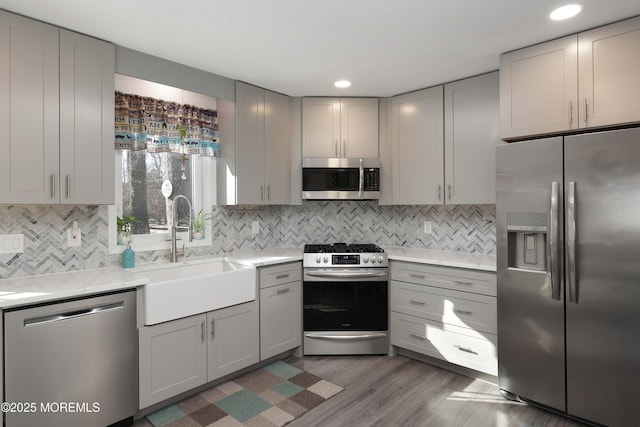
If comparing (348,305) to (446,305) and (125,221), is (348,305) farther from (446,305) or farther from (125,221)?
(125,221)

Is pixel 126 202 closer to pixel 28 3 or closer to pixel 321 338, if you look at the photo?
pixel 28 3

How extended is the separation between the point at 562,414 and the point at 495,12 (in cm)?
246

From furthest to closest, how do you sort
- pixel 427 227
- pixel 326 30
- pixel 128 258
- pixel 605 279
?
pixel 427 227 < pixel 128 258 < pixel 326 30 < pixel 605 279

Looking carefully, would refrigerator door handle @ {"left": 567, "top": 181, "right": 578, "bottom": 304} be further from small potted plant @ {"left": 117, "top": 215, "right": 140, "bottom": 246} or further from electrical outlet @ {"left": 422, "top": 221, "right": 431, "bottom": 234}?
small potted plant @ {"left": 117, "top": 215, "right": 140, "bottom": 246}

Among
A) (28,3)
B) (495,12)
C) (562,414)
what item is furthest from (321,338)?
(28,3)

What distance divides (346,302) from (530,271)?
4.82 feet

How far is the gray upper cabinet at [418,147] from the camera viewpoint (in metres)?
3.25

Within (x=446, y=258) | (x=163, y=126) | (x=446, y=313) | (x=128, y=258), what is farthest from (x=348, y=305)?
(x=163, y=126)

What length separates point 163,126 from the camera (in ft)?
9.64

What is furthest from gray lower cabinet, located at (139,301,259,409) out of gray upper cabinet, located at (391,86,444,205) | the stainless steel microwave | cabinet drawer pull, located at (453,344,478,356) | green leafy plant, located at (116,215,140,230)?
gray upper cabinet, located at (391,86,444,205)

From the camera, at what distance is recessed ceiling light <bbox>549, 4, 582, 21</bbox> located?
6.49 feet

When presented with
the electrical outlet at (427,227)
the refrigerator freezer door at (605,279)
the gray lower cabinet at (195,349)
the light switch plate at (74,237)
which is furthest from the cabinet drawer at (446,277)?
the light switch plate at (74,237)

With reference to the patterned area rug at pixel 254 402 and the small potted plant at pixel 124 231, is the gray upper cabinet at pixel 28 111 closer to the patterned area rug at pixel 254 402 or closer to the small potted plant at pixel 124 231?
the small potted plant at pixel 124 231

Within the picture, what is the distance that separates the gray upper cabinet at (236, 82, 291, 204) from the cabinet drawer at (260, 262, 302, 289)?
63 cm
